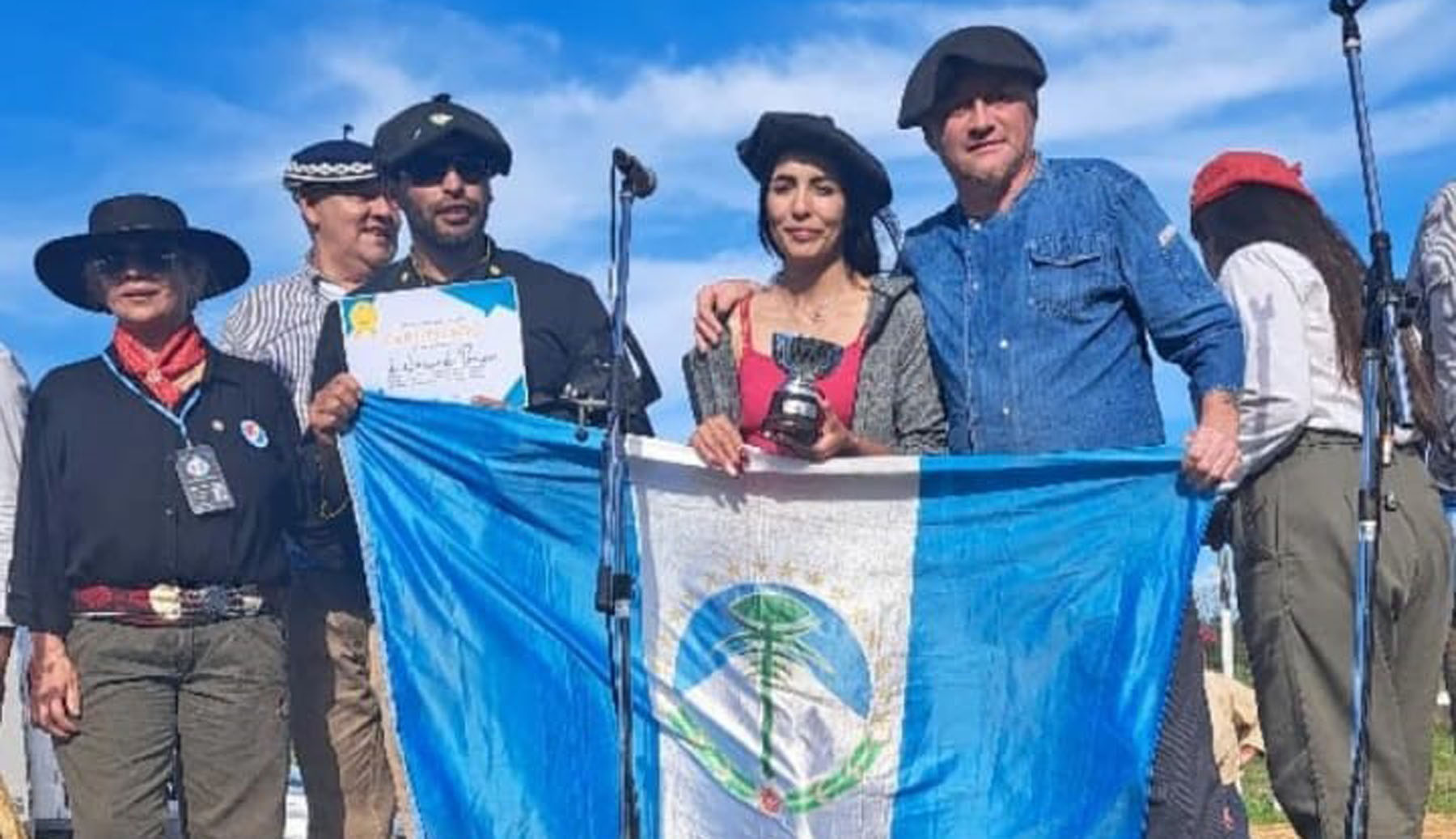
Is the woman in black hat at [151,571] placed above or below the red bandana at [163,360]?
below

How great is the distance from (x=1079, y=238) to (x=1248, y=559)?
39.7 inches

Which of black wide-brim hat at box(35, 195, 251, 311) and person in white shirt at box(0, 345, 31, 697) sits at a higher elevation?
black wide-brim hat at box(35, 195, 251, 311)

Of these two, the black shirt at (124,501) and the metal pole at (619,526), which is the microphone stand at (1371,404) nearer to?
the metal pole at (619,526)

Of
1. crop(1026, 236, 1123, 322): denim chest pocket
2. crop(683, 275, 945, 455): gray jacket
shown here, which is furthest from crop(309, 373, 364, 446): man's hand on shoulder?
crop(1026, 236, 1123, 322): denim chest pocket

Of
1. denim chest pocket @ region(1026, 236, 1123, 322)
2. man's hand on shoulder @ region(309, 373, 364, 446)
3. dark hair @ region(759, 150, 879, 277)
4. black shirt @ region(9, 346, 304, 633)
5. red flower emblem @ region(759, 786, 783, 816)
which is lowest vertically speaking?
red flower emblem @ region(759, 786, 783, 816)

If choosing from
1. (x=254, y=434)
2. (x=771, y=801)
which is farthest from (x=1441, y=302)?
(x=254, y=434)

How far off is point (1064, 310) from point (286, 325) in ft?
8.32

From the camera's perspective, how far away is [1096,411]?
457 cm

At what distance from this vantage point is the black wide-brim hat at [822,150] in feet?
15.7

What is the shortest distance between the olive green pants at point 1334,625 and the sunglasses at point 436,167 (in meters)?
2.16

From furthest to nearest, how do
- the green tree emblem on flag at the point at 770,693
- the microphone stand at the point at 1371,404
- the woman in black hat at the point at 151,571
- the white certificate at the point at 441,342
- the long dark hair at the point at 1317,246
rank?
the white certificate at the point at 441,342 < the woman in black hat at the point at 151,571 < the long dark hair at the point at 1317,246 < the green tree emblem on flag at the point at 770,693 < the microphone stand at the point at 1371,404

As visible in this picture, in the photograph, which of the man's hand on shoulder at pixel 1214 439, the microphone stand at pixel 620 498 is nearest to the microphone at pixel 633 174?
the microphone stand at pixel 620 498

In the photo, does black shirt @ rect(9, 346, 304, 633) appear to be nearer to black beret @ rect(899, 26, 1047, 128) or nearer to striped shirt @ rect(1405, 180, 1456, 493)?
black beret @ rect(899, 26, 1047, 128)

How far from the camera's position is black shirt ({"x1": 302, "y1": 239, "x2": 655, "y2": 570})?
5.30 m
